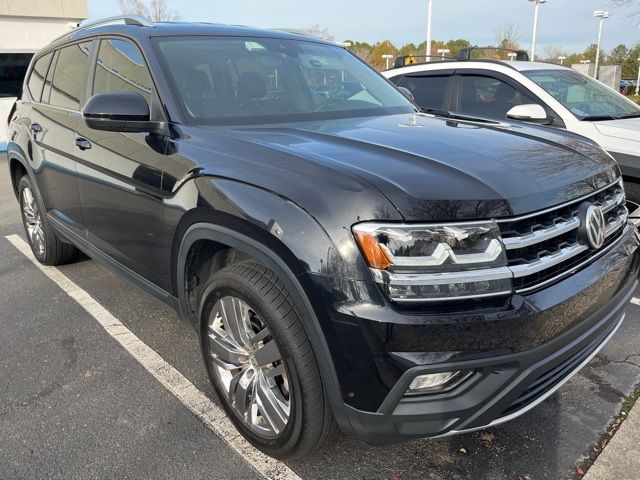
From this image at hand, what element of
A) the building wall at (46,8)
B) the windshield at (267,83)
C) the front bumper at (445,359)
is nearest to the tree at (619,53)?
the building wall at (46,8)

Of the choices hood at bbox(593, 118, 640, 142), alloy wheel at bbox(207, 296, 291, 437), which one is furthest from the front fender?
hood at bbox(593, 118, 640, 142)

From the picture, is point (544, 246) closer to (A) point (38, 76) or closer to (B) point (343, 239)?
(B) point (343, 239)

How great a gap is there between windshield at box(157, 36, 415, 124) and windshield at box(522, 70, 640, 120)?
209 cm

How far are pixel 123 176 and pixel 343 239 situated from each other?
64.3 inches

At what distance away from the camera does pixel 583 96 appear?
16.8ft

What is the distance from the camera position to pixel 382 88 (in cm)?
370

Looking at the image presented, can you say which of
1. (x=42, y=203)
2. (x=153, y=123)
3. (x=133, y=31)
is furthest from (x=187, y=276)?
(x=42, y=203)

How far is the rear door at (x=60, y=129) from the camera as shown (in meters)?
3.62

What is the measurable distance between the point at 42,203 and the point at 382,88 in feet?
9.24

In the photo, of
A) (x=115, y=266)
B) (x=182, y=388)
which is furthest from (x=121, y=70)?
(x=182, y=388)

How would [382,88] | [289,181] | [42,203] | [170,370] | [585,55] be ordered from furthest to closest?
[585,55], [42,203], [382,88], [170,370], [289,181]

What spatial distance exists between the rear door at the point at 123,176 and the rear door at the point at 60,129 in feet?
0.61

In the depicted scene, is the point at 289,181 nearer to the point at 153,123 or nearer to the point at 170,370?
the point at 153,123

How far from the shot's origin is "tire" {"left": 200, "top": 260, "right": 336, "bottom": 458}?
1.98 meters
